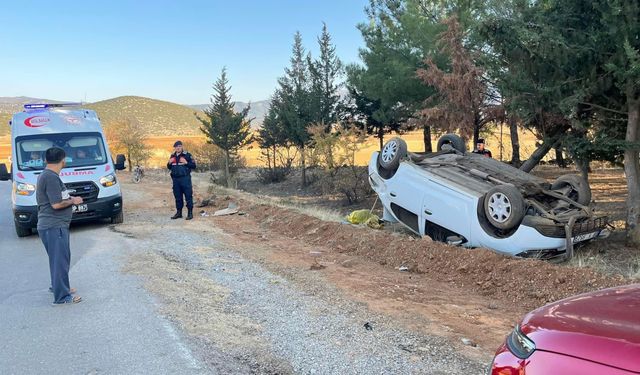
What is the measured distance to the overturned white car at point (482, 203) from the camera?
753 cm

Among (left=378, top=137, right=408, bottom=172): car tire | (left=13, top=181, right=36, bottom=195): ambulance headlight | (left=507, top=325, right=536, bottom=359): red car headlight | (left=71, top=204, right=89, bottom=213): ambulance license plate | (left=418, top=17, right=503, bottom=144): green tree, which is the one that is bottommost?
(left=507, top=325, right=536, bottom=359): red car headlight

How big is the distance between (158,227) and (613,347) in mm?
10703

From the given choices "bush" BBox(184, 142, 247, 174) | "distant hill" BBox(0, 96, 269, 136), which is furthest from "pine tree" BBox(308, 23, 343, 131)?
"distant hill" BBox(0, 96, 269, 136)

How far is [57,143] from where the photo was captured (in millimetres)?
11648

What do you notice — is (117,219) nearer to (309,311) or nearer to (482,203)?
(309,311)

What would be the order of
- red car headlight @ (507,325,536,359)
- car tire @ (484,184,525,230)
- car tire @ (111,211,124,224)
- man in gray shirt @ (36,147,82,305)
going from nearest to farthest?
red car headlight @ (507,325,536,359), man in gray shirt @ (36,147,82,305), car tire @ (484,184,525,230), car tire @ (111,211,124,224)

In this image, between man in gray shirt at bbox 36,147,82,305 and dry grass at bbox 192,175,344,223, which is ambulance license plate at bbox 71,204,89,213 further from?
man in gray shirt at bbox 36,147,82,305

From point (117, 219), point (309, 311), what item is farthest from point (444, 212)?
point (117, 219)

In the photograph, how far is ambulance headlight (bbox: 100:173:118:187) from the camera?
1129 centimetres

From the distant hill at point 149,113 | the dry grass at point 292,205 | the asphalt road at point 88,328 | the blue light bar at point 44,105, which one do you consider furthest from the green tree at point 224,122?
the distant hill at point 149,113

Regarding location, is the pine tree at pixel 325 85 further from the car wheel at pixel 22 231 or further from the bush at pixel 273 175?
the car wheel at pixel 22 231

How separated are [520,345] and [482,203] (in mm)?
5642

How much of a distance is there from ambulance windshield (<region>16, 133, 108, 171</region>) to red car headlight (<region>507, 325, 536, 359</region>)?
35.6ft

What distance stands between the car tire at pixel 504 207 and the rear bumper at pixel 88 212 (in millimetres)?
8048
